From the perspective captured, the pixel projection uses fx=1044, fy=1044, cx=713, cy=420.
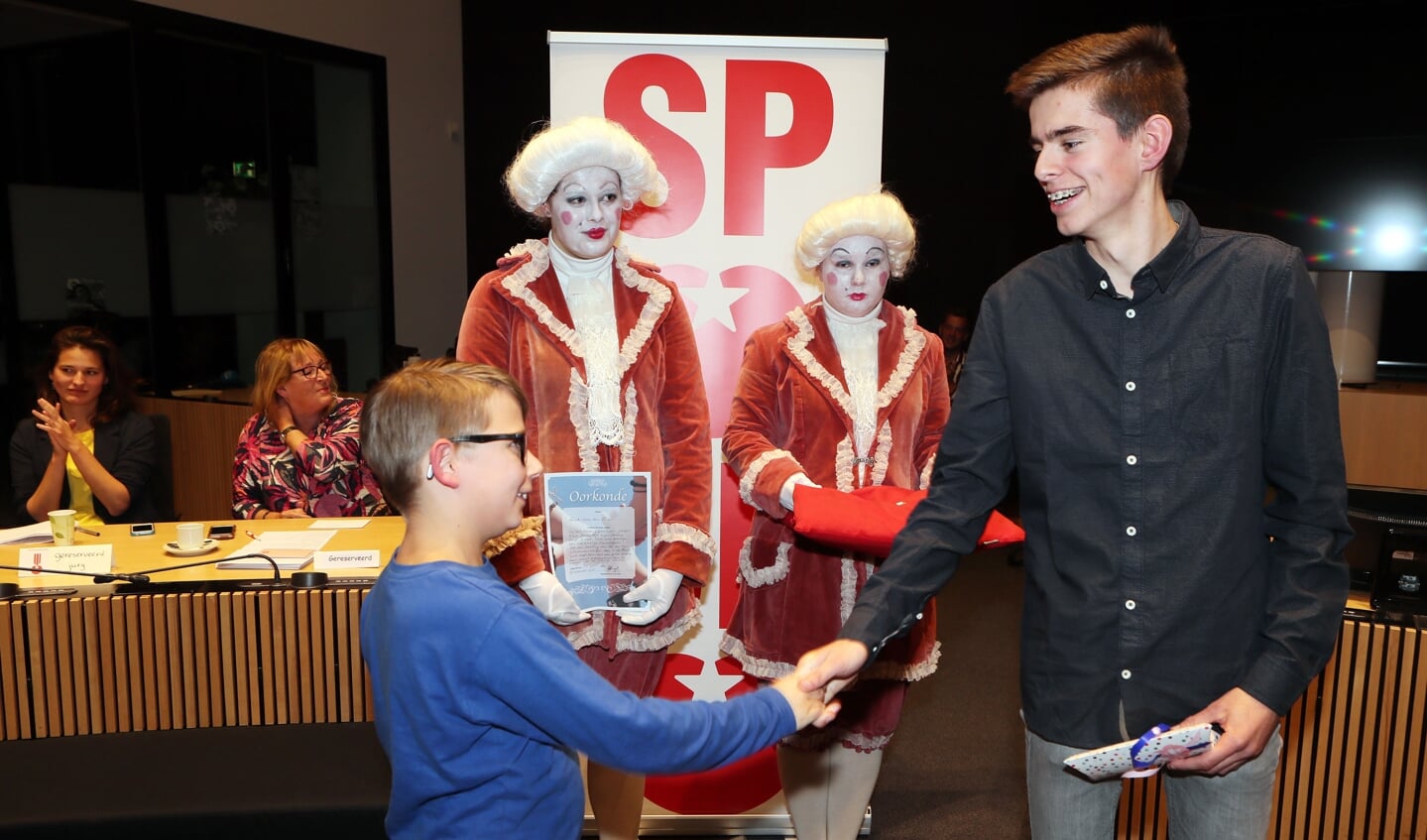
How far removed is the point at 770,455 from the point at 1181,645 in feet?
3.57

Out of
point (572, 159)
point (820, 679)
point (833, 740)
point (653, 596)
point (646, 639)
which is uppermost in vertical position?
point (572, 159)

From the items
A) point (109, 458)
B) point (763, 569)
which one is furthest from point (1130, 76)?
point (109, 458)

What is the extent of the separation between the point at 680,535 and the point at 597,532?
187 millimetres

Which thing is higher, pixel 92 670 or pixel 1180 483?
pixel 1180 483

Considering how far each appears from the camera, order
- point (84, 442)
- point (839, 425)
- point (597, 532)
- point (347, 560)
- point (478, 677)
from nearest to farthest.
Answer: point (478, 677), point (597, 532), point (839, 425), point (347, 560), point (84, 442)

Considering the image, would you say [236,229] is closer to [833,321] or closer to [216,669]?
[216,669]

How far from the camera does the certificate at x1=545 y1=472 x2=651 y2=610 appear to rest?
2172 millimetres

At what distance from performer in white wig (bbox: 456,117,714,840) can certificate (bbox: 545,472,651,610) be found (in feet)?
0.10

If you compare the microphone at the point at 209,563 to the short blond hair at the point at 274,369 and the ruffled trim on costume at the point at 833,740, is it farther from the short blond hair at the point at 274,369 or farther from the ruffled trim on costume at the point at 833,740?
the ruffled trim on costume at the point at 833,740

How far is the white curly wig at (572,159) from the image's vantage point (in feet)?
7.20

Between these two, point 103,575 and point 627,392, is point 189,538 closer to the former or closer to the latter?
point 103,575

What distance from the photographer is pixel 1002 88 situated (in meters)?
7.01

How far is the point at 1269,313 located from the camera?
4.53ft

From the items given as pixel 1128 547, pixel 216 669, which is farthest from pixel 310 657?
pixel 1128 547
